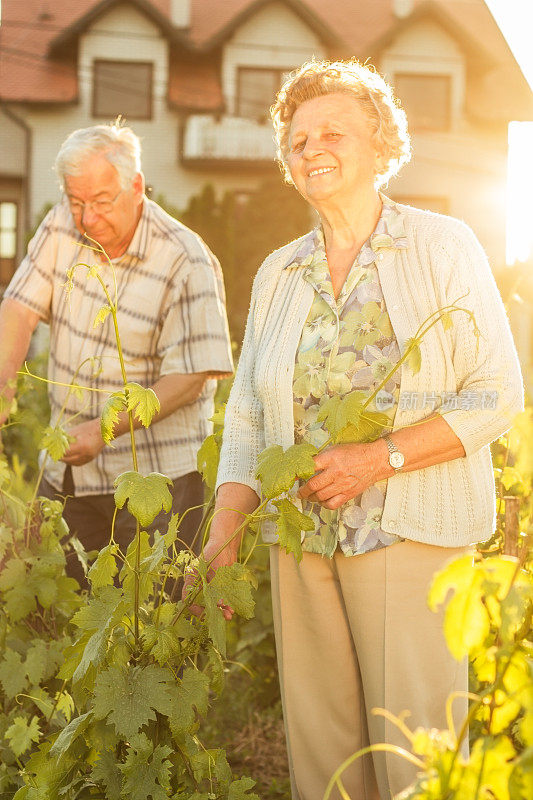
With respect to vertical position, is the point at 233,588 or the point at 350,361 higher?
the point at 350,361

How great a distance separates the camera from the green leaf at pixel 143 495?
7.37 feet

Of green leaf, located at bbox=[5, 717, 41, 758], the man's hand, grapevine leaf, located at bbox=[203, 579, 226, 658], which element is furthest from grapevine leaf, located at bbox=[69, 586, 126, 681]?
the man's hand

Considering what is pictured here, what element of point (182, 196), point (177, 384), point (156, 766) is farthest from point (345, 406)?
point (182, 196)

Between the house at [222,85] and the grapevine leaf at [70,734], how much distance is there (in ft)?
75.2

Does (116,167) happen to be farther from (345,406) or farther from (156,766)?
(156,766)

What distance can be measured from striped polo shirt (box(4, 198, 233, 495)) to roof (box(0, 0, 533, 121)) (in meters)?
21.4

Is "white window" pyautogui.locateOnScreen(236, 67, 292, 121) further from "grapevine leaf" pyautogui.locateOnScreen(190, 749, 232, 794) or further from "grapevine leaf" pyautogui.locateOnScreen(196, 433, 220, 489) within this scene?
"grapevine leaf" pyautogui.locateOnScreen(190, 749, 232, 794)

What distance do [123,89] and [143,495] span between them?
24.2m

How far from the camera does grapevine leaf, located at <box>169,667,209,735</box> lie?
7.95 ft

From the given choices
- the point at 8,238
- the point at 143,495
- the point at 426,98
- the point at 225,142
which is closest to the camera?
the point at 143,495

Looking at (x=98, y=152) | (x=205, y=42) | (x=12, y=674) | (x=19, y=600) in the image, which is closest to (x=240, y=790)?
(x=12, y=674)

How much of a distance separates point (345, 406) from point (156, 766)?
83cm

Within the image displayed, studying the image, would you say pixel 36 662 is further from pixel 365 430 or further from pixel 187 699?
pixel 365 430

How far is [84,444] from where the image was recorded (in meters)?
3.60
